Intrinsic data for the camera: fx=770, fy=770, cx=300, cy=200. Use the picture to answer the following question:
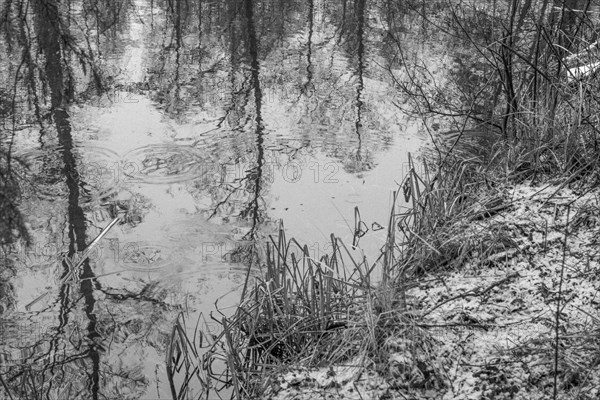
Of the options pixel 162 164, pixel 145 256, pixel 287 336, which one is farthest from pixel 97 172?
pixel 287 336

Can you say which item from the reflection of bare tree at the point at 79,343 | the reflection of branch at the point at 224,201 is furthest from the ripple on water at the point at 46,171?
the reflection of branch at the point at 224,201

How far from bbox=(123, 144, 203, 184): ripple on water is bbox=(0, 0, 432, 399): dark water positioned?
2 centimetres

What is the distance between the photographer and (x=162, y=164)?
578 cm

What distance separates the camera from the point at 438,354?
3.34m

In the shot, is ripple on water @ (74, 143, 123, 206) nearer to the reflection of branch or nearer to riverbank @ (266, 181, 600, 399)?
the reflection of branch

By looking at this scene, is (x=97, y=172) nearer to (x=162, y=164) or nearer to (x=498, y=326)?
(x=162, y=164)

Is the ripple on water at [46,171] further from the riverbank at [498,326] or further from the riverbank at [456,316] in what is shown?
A: the riverbank at [498,326]

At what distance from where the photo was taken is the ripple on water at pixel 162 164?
220 inches

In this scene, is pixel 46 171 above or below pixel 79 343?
above

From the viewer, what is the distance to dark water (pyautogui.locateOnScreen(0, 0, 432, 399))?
3938 mm

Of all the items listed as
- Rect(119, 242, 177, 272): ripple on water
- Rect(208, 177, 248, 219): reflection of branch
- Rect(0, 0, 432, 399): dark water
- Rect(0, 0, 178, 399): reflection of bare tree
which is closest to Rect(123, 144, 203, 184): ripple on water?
Rect(0, 0, 432, 399): dark water

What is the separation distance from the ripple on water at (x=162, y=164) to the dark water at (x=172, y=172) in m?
0.02

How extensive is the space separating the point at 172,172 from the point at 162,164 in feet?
0.50

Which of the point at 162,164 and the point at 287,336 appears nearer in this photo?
the point at 287,336
